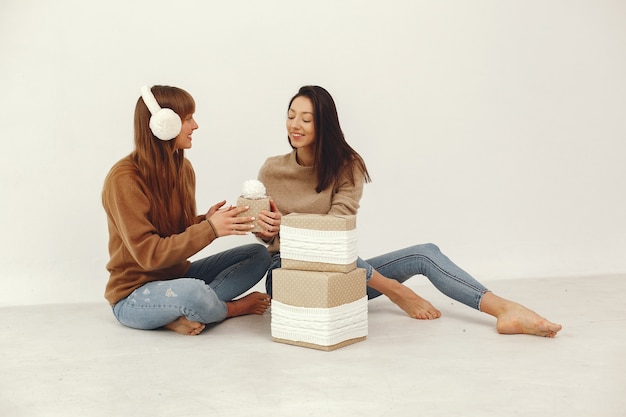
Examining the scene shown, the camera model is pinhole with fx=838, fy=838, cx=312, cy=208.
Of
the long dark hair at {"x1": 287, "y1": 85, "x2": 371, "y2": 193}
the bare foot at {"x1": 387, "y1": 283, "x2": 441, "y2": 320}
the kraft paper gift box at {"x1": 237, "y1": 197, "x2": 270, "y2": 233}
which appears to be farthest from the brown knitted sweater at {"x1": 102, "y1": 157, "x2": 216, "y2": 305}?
the bare foot at {"x1": 387, "y1": 283, "x2": 441, "y2": 320}

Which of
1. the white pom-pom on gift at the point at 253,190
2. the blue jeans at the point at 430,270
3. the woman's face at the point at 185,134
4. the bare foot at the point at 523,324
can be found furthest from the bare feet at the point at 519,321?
the woman's face at the point at 185,134

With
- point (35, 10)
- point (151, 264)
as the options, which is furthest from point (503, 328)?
point (35, 10)

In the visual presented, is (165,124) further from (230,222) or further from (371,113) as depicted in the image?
Answer: (371,113)

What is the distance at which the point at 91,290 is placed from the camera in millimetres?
3969

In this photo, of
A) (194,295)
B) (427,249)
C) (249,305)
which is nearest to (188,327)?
(194,295)

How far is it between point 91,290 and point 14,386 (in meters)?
1.43

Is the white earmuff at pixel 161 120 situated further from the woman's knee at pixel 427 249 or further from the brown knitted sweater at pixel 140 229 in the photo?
the woman's knee at pixel 427 249

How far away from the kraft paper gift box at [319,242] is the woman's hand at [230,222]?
0.15 metres

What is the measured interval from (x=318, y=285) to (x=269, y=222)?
14.8 inches

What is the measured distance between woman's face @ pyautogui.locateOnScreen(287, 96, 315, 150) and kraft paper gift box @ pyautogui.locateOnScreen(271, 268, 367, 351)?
603 millimetres

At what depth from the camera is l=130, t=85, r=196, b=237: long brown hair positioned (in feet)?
10.1

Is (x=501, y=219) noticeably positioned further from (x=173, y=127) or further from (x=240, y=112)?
(x=173, y=127)

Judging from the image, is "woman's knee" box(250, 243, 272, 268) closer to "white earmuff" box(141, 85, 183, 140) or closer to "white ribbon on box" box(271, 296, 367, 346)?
"white ribbon on box" box(271, 296, 367, 346)

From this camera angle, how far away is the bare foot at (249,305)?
338 cm
